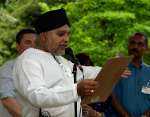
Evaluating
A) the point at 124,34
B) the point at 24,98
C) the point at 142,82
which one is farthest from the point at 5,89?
the point at 124,34

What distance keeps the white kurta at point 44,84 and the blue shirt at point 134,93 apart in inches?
83.3

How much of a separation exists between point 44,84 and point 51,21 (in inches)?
19.6

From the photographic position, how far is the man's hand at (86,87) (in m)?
4.04

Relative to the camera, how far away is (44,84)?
4.25 metres

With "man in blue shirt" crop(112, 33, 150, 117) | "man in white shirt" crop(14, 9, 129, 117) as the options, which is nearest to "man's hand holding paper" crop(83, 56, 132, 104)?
"man in white shirt" crop(14, 9, 129, 117)

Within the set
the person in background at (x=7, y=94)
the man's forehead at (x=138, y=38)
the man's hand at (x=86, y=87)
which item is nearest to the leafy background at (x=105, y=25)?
the man's forehead at (x=138, y=38)

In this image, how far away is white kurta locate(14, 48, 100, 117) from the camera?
4.09 metres

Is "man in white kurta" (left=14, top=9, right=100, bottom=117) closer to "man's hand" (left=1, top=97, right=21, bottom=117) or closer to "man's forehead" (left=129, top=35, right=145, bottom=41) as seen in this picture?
"man's hand" (left=1, top=97, right=21, bottom=117)

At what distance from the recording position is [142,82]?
6793 millimetres

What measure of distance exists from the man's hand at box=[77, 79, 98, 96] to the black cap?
22.1 inches

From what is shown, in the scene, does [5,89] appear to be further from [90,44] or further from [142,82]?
[90,44]

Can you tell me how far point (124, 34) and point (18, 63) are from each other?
1364cm

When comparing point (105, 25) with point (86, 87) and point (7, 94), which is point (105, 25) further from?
point (86, 87)

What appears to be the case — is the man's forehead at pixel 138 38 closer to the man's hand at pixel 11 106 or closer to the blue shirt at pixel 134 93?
the blue shirt at pixel 134 93
